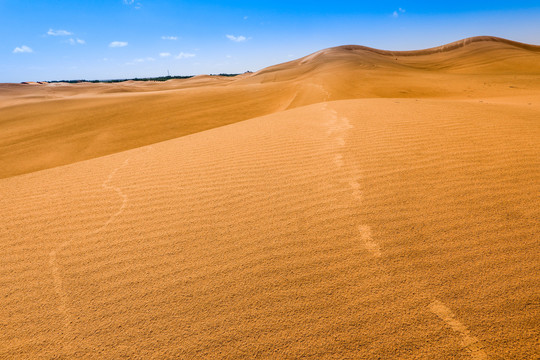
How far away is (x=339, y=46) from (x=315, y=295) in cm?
4925

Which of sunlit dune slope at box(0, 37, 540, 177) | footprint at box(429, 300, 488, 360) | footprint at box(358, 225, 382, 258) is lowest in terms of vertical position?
footprint at box(429, 300, 488, 360)

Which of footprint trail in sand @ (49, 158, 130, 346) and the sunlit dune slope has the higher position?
the sunlit dune slope

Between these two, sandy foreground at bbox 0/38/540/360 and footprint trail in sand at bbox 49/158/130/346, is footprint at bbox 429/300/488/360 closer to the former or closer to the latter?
sandy foreground at bbox 0/38/540/360

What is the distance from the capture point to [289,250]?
2.22m

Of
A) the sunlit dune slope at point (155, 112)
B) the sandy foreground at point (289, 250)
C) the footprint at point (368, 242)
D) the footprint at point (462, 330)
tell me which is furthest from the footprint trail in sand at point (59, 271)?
the sunlit dune slope at point (155, 112)

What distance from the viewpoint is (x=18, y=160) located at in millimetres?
9203

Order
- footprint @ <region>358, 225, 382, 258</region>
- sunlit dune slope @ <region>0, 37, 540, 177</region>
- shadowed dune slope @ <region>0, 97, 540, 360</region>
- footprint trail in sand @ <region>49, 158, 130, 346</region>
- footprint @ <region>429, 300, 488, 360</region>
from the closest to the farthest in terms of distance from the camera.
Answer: footprint @ <region>429, 300, 488, 360</region>, shadowed dune slope @ <region>0, 97, 540, 360</region>, footprint trail in sand @ <region>49, 158, 130, 346</region>, footprint @ <region>358, 225, 382, 258</region>, sunlit dune slope @ <region>0, 37, 540, 177</region>

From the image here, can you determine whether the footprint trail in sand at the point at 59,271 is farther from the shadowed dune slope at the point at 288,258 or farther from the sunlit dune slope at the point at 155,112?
the sunlit dune slope at the point at 155,112

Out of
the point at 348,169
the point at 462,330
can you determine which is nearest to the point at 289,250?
the point at 462,330

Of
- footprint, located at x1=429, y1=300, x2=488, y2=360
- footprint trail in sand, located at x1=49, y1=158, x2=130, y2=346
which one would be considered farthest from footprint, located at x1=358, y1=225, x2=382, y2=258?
footprint trail in sand, located at x1=49, y1=158, x2=130, y2=346

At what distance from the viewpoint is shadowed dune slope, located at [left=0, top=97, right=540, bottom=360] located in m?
1.59

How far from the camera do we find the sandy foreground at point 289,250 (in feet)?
5.22

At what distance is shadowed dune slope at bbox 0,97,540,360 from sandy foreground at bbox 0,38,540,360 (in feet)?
0.04

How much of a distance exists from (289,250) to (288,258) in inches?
3.7
